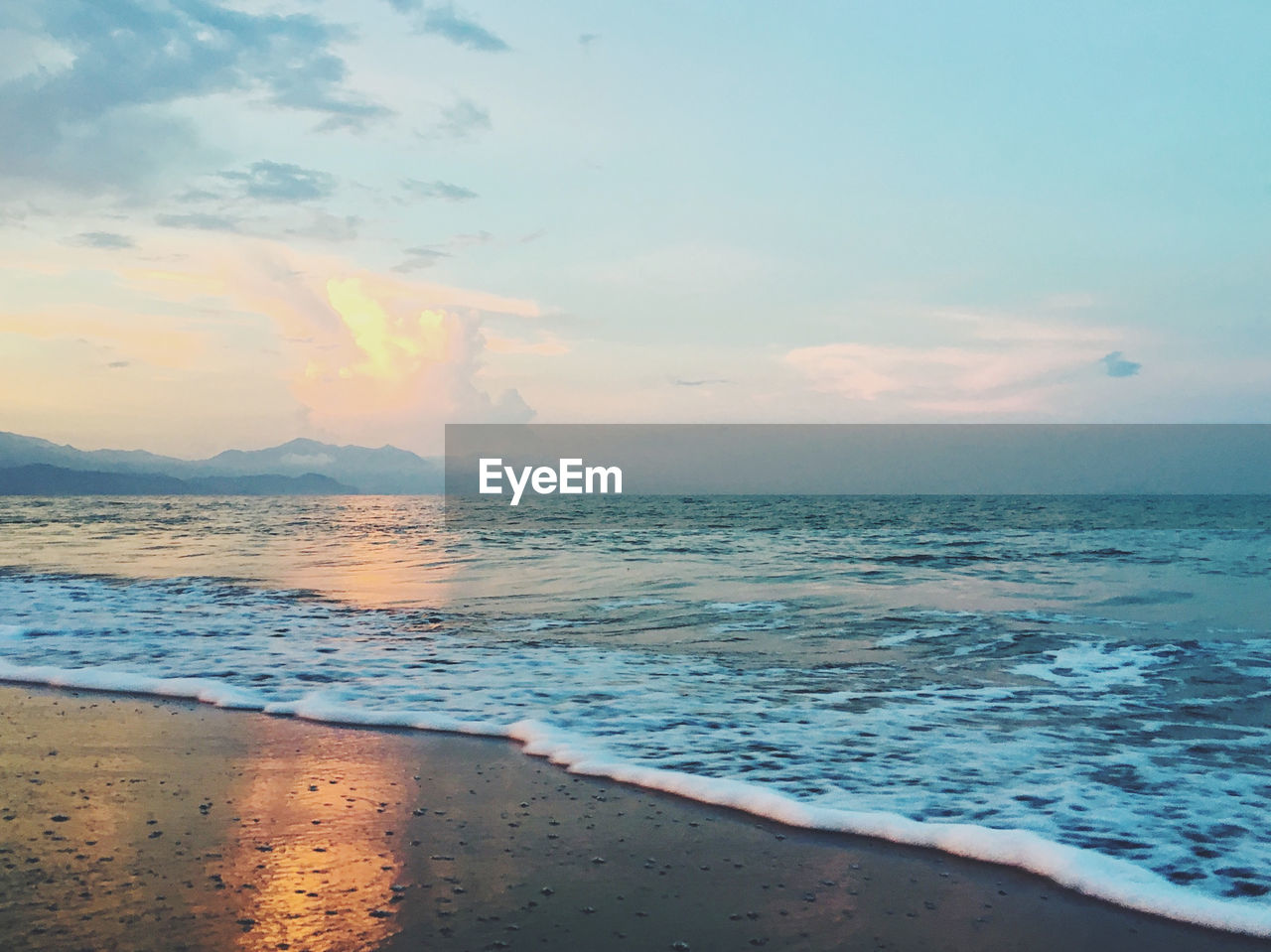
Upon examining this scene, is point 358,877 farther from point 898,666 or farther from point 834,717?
point 898,666

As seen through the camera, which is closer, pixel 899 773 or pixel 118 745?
pixel 899 773

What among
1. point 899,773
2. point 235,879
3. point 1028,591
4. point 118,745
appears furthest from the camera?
point 1028,591

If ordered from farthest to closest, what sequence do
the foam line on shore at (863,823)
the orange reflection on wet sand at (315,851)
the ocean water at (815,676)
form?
1. the ocean water at (815,676)
2. the foam line on shore at (863,823)
3. the orange reflection on wet sand at (315,851)

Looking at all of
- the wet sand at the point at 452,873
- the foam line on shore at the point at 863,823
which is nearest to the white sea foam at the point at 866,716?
the foam line on shore at the point at 863,823

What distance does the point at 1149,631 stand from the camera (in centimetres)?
1379

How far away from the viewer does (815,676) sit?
1014cm

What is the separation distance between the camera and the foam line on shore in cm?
448

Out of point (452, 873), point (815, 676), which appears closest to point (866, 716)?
point (815, 676)

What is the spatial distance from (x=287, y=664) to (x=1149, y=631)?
473 inches

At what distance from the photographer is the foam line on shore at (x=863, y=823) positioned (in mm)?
4480

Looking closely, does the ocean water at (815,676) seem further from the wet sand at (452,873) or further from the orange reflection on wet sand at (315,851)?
the orange reflection on wet sand at (315,851)

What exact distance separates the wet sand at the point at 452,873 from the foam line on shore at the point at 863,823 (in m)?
0.12

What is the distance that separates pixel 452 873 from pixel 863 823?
2428 millimetres

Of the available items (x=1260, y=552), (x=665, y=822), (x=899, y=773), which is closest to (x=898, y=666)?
(x=899, y=773)
